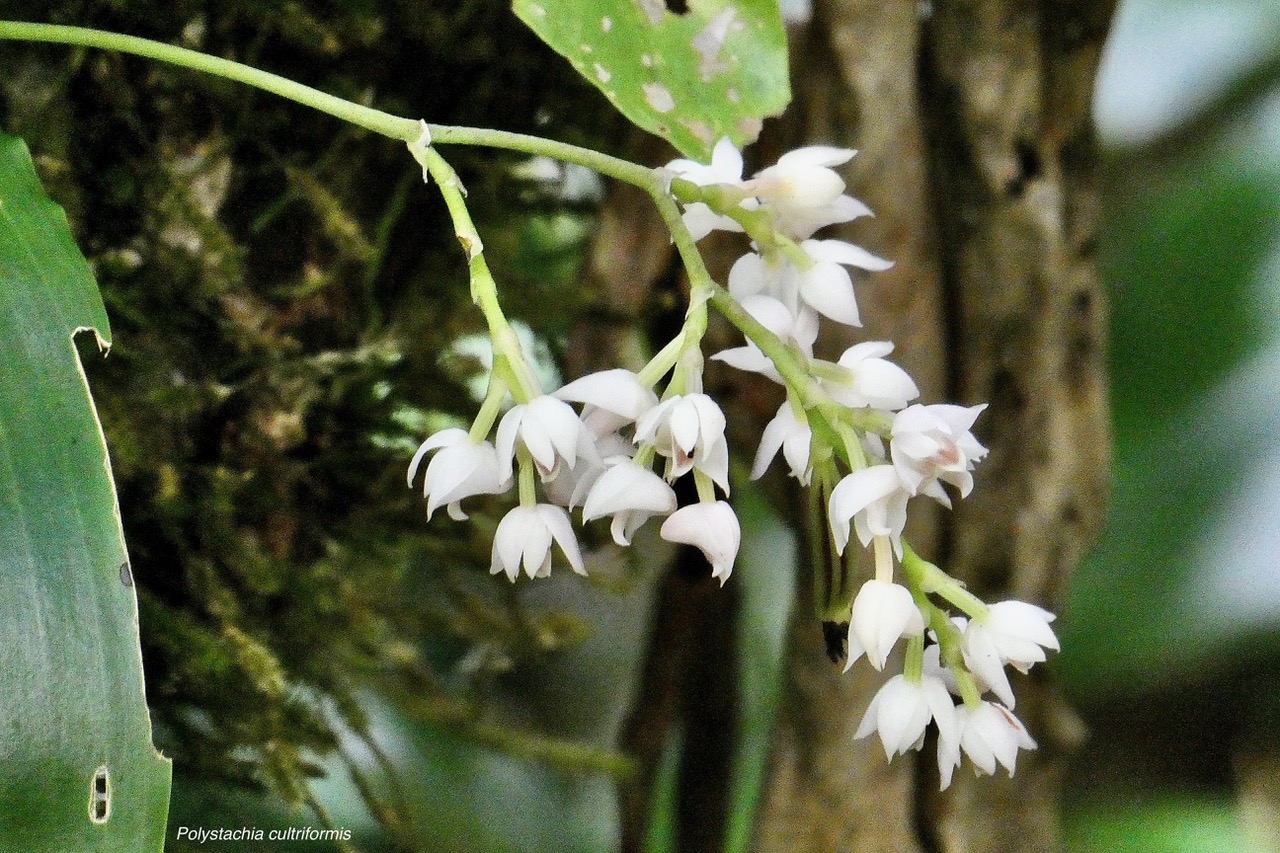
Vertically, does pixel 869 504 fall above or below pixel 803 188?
below

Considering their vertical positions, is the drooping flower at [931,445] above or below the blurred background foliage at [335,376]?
below

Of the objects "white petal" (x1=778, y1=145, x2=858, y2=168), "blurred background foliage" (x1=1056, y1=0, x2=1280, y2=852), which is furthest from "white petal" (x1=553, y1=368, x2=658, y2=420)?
"blurred background foliage" (x1=1056, y1=0, x2=1280, y2=852)

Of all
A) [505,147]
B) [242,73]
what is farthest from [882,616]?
[242,73]

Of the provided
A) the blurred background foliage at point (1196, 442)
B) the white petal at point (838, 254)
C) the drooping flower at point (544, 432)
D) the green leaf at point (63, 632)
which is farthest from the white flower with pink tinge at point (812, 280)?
the blurred background foliage at point (1196, 442)

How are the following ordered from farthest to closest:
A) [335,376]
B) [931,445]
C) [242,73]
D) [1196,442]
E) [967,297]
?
[1196,442] → [967,297] → [335,376] → [242,73] → [931,445]

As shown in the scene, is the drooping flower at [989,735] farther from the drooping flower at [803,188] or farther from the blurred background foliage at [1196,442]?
the blurred background foliage at [1196,442]

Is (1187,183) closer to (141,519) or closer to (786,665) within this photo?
(786,665)

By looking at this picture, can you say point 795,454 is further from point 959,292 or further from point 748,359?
point 959,292
